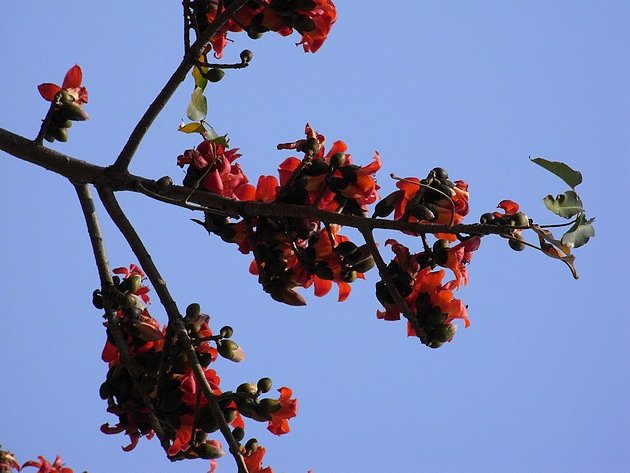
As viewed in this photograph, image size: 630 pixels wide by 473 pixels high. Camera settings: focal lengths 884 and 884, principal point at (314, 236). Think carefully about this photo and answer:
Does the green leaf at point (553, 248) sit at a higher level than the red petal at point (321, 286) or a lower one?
lower

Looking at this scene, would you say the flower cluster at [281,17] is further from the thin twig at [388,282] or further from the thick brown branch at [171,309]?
the thin twig at [388,282]

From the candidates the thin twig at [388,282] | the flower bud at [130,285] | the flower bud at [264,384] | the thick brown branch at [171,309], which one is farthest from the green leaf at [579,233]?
the flower bud at [130,285]

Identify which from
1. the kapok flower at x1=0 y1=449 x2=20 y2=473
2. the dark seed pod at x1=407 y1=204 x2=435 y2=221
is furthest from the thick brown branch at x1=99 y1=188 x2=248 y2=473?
the kapok flower at x1=0 y1=449 x2=20 y2=473

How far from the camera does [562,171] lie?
1966mm

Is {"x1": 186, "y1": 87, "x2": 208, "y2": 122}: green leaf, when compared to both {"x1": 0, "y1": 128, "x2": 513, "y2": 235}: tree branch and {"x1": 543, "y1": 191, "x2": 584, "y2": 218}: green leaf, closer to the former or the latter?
{"x1": 0, "y1": 128, "x2": 513, "y2": 235}: tree branch

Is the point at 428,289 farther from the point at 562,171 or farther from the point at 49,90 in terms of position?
the point at 49,90

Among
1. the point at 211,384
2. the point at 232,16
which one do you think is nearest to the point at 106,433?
the point at 211,384

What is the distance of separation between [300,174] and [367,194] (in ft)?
0.57

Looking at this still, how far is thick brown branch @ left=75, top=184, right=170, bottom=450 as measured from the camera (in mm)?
2158

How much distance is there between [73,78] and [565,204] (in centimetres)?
125

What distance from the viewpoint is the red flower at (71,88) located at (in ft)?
7.23

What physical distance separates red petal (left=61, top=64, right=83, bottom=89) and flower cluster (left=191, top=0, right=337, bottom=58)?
322mm

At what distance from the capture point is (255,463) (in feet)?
7.14

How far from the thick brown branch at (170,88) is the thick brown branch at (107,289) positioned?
6.4 inches
